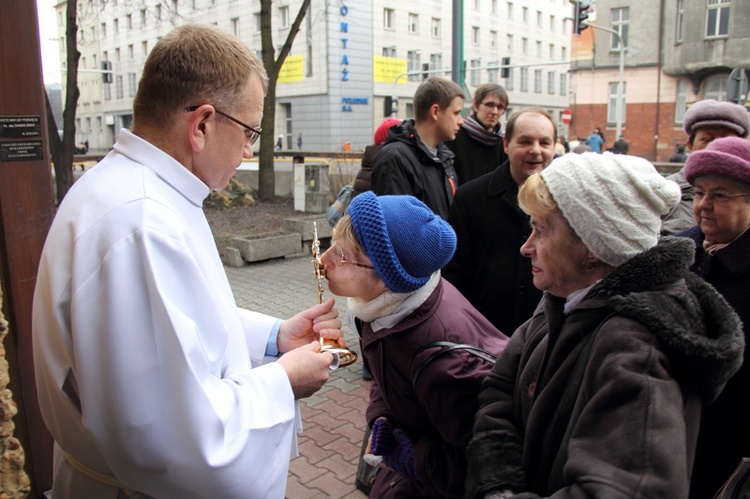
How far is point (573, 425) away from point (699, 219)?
158 centimetres

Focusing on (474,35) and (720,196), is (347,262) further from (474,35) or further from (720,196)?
(474,35)

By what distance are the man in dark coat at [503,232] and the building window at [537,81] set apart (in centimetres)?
5849

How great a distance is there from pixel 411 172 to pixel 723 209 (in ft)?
6.57

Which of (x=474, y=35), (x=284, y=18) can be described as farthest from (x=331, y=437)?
(x=474, y=35)

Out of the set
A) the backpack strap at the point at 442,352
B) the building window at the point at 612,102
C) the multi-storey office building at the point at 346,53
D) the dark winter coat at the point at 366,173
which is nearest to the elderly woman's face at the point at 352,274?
the backpack strap at the point at 442,352

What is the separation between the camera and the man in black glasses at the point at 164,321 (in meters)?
1.35

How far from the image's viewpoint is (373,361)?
6.83 feet

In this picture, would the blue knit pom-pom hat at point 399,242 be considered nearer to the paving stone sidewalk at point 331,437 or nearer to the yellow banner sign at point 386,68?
the paving stone sidewalk at point 331,437

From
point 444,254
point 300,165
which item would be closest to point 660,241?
point 444,254

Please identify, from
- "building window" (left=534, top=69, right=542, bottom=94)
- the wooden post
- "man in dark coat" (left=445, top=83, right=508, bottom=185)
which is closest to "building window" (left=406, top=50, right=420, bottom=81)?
"building window" (left=534, top=69, right=542, bottom=94)

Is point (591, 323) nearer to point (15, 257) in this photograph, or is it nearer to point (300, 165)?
point (15, 257)

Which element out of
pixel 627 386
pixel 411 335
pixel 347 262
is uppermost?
pixel 347 262

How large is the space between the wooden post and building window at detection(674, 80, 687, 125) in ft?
134

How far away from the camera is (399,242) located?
199 centimetres
